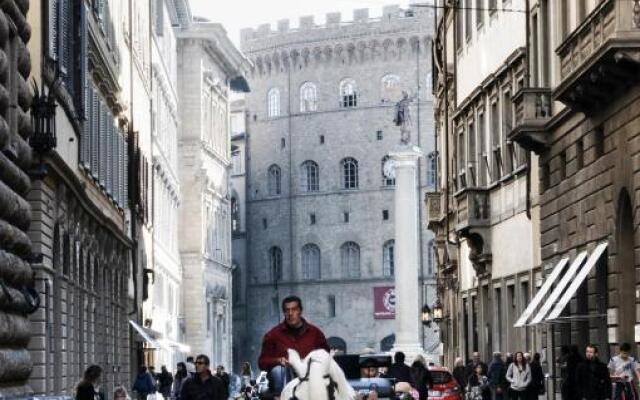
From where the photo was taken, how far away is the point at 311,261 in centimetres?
13175

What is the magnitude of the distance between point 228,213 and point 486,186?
6007cm

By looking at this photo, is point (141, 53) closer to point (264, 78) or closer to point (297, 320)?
point (297, 320)

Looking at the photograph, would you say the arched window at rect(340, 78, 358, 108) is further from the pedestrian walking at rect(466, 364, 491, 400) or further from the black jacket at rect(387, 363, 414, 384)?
the black jacket at rect(387, 363, 414, 384)

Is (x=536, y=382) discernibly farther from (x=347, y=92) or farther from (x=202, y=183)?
(x=347, y=92)

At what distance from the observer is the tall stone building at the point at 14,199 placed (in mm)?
21828

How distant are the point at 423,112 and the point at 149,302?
61659 mm

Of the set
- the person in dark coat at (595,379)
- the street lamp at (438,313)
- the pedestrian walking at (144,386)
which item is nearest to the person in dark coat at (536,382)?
the person in dark coat at (595,379)

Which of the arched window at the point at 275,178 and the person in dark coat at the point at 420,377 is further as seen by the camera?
the arched window at the point at 275,178

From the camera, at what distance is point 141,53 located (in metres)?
62.9

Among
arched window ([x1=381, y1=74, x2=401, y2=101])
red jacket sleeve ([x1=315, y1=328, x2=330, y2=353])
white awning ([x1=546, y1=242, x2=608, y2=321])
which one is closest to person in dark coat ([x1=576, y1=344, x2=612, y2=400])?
white awning ([x1=546, y1=242, x2=608, y2=321])

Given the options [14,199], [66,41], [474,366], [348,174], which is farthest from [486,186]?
[348,174]

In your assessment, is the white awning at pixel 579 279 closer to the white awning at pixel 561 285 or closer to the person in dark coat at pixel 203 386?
the white awning at pixel 561 285

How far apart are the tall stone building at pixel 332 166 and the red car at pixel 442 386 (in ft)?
285

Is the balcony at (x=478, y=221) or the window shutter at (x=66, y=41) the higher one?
the window shutter at (x=66, y=41)
